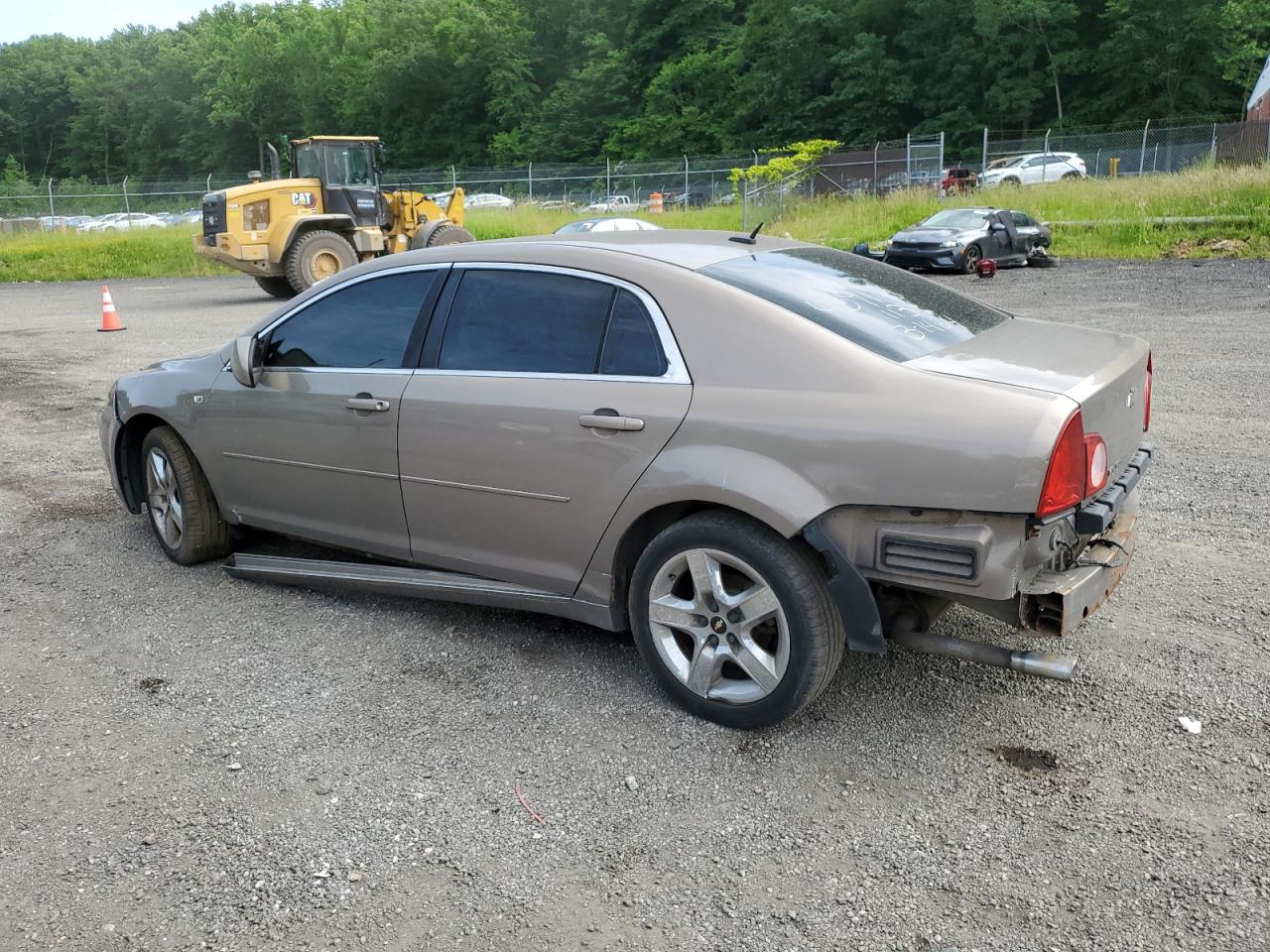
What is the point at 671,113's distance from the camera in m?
64.6

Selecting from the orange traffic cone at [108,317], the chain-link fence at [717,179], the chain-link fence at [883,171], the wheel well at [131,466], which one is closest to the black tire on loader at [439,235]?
the orange traffic cone at [108,317]

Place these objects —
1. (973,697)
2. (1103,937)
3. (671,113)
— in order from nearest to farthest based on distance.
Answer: (1103,937) < (973,697) < (671,113)

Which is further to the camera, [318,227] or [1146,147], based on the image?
[1146,147]

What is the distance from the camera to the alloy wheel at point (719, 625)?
3.44 m

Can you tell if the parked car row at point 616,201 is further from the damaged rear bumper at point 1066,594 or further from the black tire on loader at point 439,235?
the damaged rear bumper at point 1066,594

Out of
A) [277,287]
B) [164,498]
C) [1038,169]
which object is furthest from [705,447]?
[1038,169]

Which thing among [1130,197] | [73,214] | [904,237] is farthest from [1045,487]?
[73,214]

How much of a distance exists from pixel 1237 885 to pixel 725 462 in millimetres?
1791

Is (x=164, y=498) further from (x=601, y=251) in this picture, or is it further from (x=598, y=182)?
(x=598, y=182)

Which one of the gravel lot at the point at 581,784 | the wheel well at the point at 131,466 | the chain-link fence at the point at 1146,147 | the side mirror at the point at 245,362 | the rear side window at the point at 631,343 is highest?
the chain-link fence at the point at 1146,147

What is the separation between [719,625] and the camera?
11.5 ft

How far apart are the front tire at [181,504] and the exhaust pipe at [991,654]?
3.45 m

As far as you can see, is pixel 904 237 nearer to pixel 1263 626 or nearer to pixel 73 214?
pixel 1263 626

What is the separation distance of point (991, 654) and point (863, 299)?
1.35 meters
